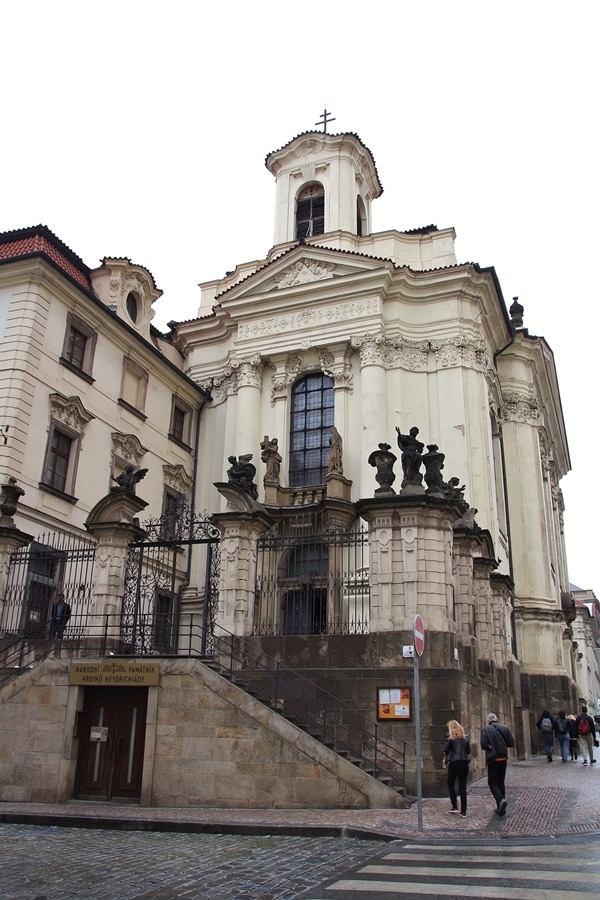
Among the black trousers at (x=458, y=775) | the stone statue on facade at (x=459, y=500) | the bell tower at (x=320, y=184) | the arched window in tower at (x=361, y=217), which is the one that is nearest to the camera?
the black trousers at (x=458, y=775)

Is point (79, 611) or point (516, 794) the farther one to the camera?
point (79, 611)

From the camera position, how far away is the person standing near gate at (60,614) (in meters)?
16.9

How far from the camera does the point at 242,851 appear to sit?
9.72m

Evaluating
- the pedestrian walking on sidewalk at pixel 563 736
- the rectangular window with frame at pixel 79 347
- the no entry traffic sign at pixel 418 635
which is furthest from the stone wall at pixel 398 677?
the rectangular window with frame at pixel 79 347

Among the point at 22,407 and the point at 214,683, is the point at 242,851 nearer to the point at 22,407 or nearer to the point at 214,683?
the point at 214,683

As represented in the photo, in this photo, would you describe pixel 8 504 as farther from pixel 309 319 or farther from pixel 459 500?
pixel 309 319

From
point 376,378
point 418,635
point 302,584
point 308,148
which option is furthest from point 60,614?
point 308,148

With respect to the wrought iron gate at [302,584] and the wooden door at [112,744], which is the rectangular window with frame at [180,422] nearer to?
the wrought iron gate at [302,584]

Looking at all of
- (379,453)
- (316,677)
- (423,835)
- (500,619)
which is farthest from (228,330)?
(423,835)

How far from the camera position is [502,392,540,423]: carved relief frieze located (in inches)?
1431

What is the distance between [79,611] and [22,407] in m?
8.10

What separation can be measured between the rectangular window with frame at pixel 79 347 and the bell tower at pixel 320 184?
13.4 metres

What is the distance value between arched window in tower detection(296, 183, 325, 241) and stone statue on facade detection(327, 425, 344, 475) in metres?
12.5

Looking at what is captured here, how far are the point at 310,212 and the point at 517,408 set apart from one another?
1331 centimetres
